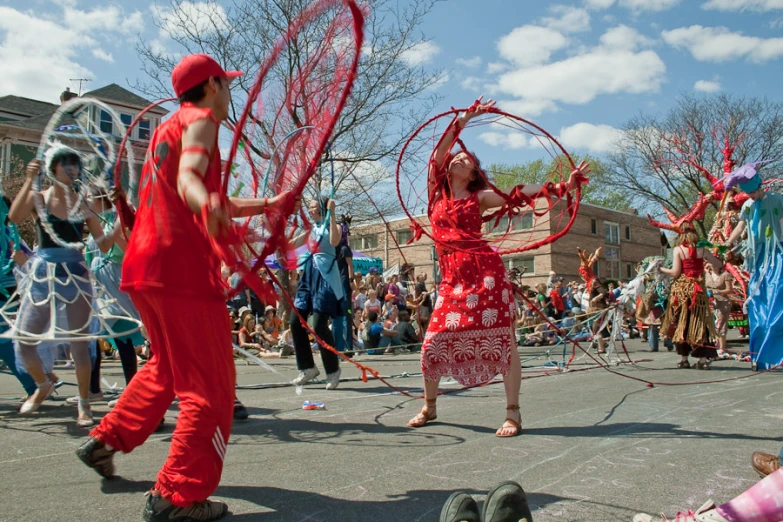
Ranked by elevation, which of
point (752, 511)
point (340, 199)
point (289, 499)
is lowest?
point (289, 499)

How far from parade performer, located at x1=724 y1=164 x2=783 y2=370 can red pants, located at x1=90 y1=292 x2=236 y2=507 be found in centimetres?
467

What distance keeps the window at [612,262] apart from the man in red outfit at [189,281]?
50549mm

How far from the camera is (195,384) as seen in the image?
2537 millimetres

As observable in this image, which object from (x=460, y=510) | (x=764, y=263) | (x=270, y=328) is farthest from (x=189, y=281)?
(x=270, y=328)

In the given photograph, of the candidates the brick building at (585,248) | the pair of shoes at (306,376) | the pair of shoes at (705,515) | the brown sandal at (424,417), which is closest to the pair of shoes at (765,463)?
the pair of shoes at (705,515)

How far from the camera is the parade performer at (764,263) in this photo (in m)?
5.54

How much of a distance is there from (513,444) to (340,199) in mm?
16096

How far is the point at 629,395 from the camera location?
5836 mm

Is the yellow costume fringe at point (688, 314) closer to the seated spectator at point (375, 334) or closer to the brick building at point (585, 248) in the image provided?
the seated spectator at point (375, 334)

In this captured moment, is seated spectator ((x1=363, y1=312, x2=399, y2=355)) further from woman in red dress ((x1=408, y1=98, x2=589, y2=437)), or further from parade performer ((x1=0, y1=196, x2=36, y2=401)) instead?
woman in red dress ((x1=408, y1=98, x2=589, y2=437))

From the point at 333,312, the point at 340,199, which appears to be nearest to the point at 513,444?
the point at 333,312

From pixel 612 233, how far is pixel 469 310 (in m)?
50.4

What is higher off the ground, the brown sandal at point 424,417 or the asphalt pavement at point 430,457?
the brown sandal at point 424,417

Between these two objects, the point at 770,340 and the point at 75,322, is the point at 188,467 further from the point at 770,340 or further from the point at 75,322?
the point at 770,340
